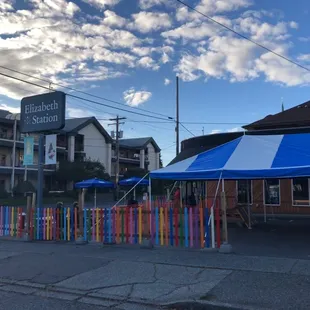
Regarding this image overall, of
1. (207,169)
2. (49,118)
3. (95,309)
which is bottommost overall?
(95,309)

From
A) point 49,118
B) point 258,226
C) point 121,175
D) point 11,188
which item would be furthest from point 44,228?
point 121,175

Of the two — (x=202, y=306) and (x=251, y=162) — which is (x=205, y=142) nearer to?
(x=251, y=162)

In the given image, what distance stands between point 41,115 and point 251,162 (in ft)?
25.7

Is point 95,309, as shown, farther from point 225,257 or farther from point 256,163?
point 256,163

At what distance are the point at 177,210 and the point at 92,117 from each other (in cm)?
5394

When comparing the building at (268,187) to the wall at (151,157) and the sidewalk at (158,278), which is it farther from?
the wall at (151,157)

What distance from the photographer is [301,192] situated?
20797mm

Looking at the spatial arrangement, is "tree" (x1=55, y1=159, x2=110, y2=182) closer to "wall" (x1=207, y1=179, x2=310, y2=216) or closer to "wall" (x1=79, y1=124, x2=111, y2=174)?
"wall" (x1=79, y1=124, x2=111, y2=174)

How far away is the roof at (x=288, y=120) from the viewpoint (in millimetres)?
21828

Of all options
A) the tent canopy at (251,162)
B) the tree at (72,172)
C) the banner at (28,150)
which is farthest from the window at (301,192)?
the tree at (72,172)

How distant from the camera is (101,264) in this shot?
862cm

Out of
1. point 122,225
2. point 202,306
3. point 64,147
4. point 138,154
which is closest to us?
point 202,306

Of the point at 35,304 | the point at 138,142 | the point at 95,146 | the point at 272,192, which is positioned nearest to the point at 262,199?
the point at 272,192

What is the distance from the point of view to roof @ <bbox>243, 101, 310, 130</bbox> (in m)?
21.8
